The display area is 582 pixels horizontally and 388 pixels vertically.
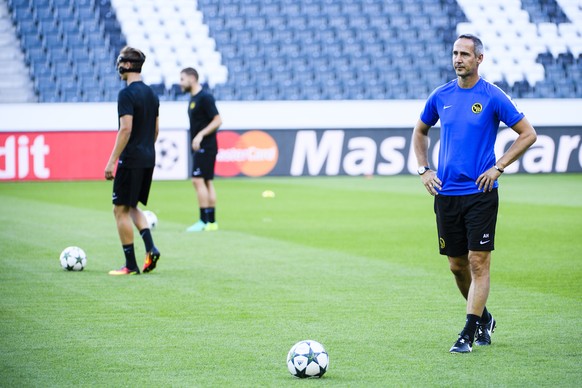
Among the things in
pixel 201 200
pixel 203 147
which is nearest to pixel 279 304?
pixel 201 200

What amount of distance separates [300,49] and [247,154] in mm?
4954

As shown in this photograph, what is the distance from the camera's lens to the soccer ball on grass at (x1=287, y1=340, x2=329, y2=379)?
5.83m

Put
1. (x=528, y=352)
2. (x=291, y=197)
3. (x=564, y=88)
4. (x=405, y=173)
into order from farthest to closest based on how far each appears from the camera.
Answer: (x=564, y=88) < (x=405, y=173) < (x=291, y=197) < (x=528, y=352)

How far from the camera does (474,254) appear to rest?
6738mm

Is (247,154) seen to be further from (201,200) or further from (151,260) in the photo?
(151,260)

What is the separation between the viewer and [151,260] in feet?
35.0

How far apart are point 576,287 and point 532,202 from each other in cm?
1140

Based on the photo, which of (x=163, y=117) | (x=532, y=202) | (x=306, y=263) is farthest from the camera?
(x=163, y=117)

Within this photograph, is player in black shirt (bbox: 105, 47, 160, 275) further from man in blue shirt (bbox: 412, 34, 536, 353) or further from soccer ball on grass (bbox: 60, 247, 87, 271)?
man in blue shirt (bbox: 412, 34, 536, 353)

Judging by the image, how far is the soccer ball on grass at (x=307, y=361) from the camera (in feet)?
19.1

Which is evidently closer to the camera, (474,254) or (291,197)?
(474,254)

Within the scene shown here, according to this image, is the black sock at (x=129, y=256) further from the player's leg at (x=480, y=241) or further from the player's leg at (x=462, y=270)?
the player's leg at (x=480, y=241)

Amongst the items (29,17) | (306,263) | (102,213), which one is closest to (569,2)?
(29,17)

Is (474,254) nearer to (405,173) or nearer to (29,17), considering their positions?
(405,173)
